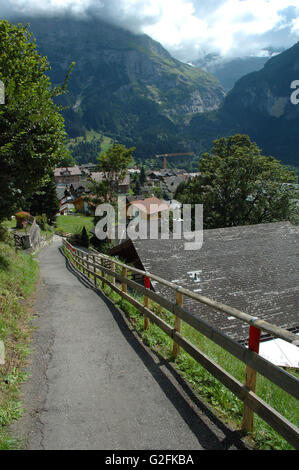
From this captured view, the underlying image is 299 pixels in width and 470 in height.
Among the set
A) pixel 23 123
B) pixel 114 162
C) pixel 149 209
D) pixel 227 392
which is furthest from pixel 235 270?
pixel 149 209

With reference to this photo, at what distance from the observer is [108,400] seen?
356 cm

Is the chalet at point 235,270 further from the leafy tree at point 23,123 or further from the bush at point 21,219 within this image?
the bush at point 21,219

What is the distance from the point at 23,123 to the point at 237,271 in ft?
36.7

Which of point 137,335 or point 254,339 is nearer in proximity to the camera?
point 254,339

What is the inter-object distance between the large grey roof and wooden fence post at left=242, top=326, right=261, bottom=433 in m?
8.65

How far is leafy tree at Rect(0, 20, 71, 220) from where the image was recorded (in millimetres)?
8461

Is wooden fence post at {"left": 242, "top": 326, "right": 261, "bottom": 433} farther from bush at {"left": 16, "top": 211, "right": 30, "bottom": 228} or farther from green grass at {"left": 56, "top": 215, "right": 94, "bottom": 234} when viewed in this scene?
green grass at {"left": 56, "top": 215, "right": 94, "bottom": 234}

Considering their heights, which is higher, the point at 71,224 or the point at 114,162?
the point at 114,162

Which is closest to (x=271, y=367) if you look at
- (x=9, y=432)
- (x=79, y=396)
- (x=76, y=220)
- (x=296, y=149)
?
(x=79, y=396)

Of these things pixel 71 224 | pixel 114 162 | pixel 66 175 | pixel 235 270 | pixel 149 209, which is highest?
pixel 66 175

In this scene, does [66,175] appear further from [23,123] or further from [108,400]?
[108,400]

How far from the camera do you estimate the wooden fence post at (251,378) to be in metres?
2.87

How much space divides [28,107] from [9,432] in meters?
8.19

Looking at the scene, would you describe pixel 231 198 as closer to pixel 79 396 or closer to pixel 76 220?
pixel 79 396
